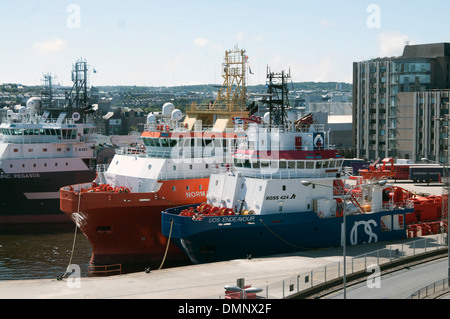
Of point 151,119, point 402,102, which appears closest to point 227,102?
point 151,119

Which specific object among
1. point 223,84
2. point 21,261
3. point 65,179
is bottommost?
point 21,261

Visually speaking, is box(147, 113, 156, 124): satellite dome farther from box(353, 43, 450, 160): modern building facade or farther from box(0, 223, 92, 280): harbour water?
box(353, 43, 450, 160): modern building facade

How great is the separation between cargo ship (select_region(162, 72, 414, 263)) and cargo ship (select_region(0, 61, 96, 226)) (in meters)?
21.2

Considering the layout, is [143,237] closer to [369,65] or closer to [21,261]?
[21,261]

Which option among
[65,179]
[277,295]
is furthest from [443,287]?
[65,179]

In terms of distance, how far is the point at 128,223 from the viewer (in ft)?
134

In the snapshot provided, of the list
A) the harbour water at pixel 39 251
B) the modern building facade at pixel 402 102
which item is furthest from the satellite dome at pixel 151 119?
the modern building facade at pixel 402 102

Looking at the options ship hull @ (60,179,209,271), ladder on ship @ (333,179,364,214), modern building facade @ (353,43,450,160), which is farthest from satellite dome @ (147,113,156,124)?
modern building facade @ (353,43,450,160)

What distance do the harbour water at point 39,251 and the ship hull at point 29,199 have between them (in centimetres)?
109

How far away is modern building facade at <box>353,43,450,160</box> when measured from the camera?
83.6 m

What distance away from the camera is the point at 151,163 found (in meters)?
43.5

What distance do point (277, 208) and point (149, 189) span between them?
31.3 ft
